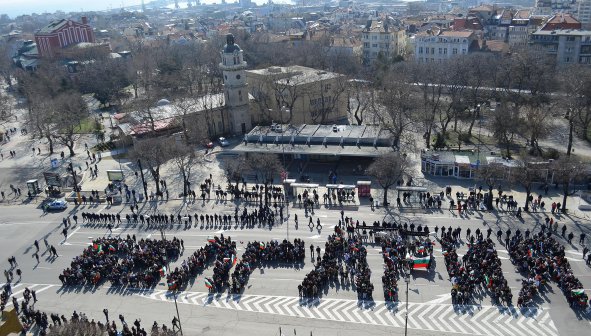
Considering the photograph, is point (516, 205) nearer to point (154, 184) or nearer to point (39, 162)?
point (154, 184)

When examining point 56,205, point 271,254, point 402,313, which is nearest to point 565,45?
point 271,254

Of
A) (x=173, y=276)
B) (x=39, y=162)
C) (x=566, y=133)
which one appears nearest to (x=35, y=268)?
(x=173, y=276)

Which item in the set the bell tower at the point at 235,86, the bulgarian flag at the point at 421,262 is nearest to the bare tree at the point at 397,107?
the bell tower at the point at 235,86

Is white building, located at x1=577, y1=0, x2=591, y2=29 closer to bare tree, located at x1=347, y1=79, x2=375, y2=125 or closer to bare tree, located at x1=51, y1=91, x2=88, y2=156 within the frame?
bare tree, located at x1=347, y1=79, x2=375, y2=125

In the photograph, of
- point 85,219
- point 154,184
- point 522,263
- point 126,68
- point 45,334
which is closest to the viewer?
point 45,334

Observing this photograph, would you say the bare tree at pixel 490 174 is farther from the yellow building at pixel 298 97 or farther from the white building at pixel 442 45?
the white building at pixel 442 45

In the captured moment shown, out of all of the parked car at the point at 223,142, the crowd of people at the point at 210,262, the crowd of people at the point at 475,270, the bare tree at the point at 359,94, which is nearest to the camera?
the crowd of people at the point at 475,270
